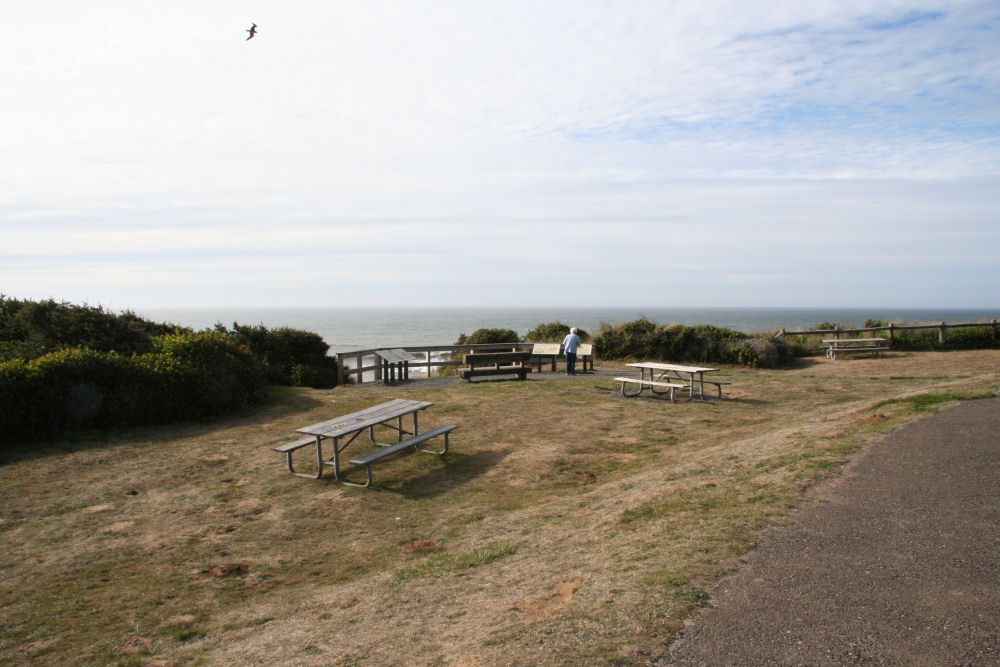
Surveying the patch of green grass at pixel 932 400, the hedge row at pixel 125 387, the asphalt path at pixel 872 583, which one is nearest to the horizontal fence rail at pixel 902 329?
the patch of green grass at pixel 932 400

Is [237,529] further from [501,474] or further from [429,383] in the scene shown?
[429,383]

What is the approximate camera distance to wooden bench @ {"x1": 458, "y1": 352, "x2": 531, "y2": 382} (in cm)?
1752

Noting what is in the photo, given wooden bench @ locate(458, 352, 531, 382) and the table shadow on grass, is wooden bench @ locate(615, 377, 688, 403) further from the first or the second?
the table shadow on grass

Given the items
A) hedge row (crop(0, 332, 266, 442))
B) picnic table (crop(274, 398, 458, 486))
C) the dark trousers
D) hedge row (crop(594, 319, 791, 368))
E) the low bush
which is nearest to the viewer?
picnic table (crop(274, 398, 458, 486))

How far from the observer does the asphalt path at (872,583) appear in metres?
3.05

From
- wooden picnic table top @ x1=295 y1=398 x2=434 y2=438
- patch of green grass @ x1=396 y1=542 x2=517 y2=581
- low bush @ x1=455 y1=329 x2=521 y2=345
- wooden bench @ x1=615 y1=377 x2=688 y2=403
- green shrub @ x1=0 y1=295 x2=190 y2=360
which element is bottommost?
patch of green grass @ x1=396 y1=542 x2=517 y2=581

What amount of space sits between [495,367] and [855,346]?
1444 cm

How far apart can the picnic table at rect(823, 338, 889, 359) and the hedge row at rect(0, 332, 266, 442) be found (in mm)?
19927

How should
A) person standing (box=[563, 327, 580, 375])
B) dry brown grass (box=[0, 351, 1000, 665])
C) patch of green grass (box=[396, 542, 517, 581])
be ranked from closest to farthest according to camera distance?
1. dry brown grass (box=[0, 351, 1000, 665])
2. patch of green grass (box=[396, 542, 517, 581])
3. person standing (box=[563, 327, 580, 375])

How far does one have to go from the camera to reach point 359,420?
346 inches

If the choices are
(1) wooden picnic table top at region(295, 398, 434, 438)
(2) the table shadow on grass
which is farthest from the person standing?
(2) the table shadow on grass

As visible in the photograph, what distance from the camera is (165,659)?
13.1 feet

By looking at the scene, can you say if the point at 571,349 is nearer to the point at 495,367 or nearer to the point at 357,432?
the point at 495,367

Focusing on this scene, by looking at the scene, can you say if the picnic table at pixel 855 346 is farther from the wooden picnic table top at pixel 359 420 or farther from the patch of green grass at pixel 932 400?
the wooden picnic table top at pixel 359 420
